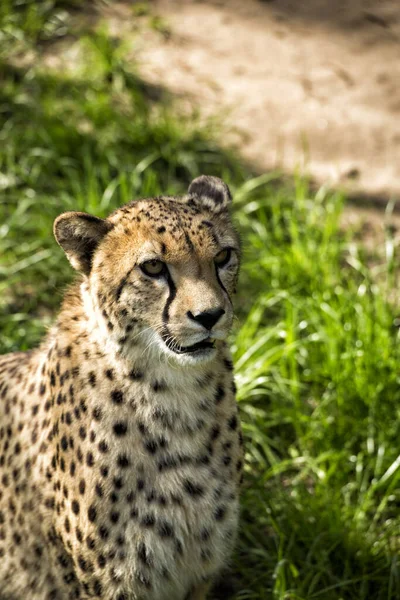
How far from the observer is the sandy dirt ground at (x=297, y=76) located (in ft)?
17.3

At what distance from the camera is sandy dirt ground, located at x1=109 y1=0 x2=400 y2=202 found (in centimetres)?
526

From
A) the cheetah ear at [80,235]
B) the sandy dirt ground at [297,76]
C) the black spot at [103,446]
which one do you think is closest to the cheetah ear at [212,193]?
the cheetah ear at [80,235]

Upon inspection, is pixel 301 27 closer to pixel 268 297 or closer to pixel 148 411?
pixel 268 297

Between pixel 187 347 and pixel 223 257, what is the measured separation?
26 cm

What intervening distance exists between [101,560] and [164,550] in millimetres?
170

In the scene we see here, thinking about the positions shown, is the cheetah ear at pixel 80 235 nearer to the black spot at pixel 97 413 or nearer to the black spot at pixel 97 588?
the black spot at pixel 97 413

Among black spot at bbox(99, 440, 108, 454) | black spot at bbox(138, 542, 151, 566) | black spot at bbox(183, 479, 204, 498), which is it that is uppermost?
black spot at bbox(99, 440, 108, 454)

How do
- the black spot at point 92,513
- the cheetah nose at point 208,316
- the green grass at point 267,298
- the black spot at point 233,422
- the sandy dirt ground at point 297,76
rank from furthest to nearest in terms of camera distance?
the sandy dirt ground at point 297,76 < the green grass at point 267,298 < the black spot at point 233,422 < the black spot at point 92,513 < the cheetah nose at point 208,316

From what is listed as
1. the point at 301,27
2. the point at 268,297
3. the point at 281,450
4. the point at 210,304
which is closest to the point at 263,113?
the point at 301,27

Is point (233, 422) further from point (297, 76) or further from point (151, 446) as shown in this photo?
point (297, 76)

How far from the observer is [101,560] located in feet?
8.89

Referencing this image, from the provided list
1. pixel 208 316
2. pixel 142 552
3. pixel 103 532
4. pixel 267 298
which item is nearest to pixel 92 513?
pixel 103 532

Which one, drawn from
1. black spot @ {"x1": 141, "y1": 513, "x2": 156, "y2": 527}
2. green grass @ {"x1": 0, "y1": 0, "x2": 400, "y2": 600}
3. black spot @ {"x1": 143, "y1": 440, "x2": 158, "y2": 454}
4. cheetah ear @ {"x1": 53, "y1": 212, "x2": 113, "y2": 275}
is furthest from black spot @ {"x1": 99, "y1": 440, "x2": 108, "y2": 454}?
green grass @ {"x1": 0, "y1": 0, "x2": 400, "y2": 600}

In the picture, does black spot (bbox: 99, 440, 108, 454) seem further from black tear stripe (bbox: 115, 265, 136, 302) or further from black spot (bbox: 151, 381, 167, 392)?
black tear stripe (bbox: 115, 265, 136, 302)
